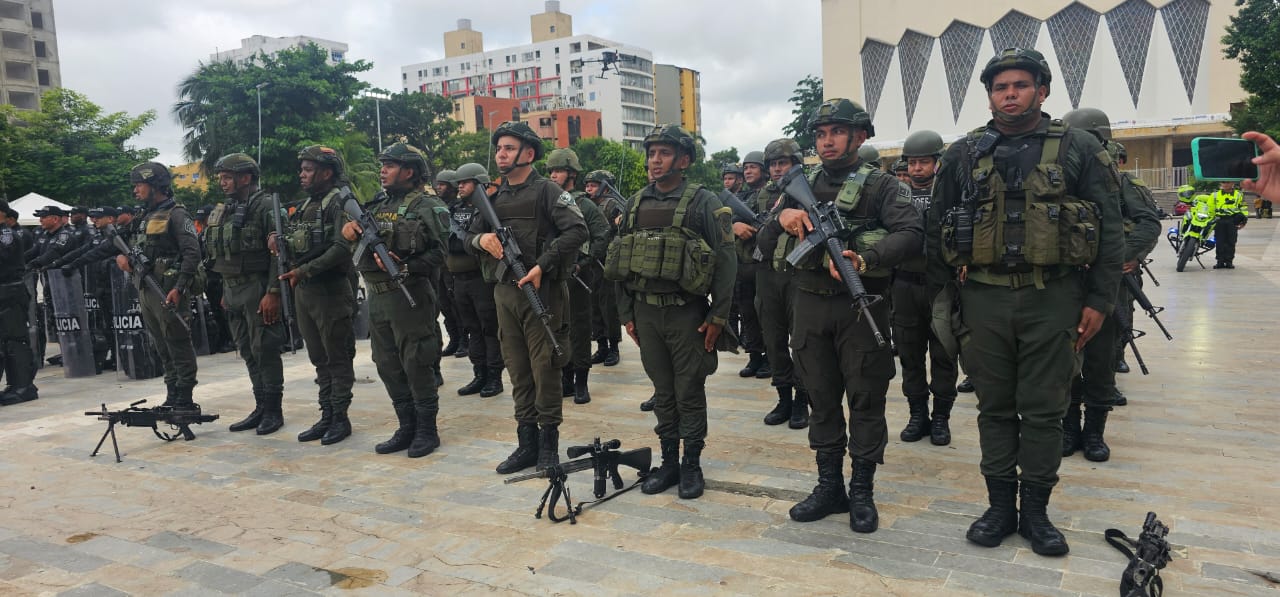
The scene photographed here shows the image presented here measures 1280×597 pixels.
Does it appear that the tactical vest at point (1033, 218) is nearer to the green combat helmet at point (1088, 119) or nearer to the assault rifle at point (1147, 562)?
the assault rifle at point (1147, 562)

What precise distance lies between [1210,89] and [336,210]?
60.6 m

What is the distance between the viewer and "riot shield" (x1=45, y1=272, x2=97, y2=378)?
9438mm

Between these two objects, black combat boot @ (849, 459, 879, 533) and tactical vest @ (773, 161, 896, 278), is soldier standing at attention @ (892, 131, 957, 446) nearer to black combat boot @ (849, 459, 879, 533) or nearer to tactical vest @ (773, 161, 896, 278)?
tactical vest @ (773, 161, 896, 278)

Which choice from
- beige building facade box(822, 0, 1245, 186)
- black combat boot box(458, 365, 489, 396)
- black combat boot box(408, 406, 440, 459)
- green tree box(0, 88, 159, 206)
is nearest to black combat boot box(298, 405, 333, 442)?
black combat boot box(408, 406, 440, 459)

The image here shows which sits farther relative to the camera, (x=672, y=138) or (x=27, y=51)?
(x=27, y=51)

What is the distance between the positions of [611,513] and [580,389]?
2929 millimetres

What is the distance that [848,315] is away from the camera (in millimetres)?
3936

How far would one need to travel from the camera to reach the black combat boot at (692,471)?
14.8 ft

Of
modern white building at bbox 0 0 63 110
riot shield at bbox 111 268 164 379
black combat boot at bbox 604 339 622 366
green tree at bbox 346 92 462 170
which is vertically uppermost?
modern white building at bbox 0 0 63 110

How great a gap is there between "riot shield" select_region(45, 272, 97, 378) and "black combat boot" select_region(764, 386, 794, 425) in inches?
336

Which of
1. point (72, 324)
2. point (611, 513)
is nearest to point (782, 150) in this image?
point (611, 513)

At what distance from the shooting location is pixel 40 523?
15.3ft

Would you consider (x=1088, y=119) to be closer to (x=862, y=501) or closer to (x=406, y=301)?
(x=862, y=501)

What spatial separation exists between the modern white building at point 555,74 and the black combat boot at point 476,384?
86.4 m
